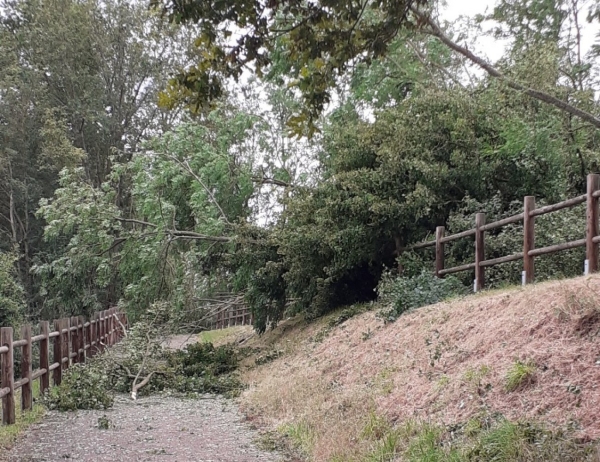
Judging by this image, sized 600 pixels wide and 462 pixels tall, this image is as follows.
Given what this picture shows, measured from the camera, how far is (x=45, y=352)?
1038 centimetres

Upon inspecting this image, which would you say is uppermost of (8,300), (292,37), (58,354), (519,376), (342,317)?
(292,37)

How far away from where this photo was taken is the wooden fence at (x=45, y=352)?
321 inches

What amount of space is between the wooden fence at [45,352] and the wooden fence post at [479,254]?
726 centimetres

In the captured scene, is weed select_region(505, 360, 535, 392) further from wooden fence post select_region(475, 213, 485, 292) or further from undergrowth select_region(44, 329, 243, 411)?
undergrowth select_region(44, 329, 243, 411)

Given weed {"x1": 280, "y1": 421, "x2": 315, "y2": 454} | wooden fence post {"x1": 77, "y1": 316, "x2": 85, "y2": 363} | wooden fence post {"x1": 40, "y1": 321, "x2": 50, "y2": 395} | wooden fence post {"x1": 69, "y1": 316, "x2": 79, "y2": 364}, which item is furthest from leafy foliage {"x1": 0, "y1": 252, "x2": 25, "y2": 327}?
weed {"x1": 280, "y1": 421, "x2": 315, "y2": 454}

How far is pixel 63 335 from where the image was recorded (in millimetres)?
11836

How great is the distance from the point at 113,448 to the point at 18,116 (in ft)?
94.1

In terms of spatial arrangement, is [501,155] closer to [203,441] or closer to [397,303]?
[397,303]

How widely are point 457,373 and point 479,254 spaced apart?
4.65 metres

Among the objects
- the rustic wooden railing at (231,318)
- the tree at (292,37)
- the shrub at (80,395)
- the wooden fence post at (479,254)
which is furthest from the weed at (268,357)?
the rustic wooden railing at (231,318)

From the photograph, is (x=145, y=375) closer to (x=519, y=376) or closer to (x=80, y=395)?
(x=80, y=395)

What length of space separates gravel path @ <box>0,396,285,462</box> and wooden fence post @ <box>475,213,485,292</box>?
458cm

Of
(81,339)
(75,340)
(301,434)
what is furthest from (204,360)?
(301,434)

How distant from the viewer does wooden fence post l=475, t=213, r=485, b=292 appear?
34.5ft
